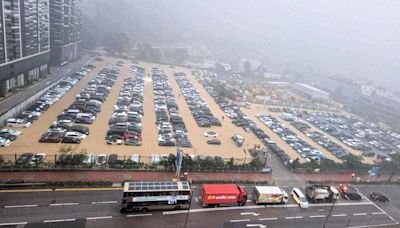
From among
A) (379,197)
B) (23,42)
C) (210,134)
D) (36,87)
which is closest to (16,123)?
(36,87)

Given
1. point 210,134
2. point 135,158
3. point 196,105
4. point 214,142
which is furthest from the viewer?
point 196,105

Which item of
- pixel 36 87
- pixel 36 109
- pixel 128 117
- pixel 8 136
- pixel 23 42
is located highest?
pixel 23 42

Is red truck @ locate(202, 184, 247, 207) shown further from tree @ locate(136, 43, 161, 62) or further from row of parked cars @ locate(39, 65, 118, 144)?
tree @ locate(136, 43, 161, 62)

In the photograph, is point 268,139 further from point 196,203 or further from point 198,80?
point 198,80

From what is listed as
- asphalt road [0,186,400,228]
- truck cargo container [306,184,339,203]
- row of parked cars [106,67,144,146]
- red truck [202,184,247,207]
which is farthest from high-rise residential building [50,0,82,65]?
truck cargo container [306,184,339,203]

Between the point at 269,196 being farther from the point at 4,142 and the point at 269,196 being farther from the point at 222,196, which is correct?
the point at 4,142

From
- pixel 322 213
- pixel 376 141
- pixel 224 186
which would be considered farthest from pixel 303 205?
pixel 376 141
